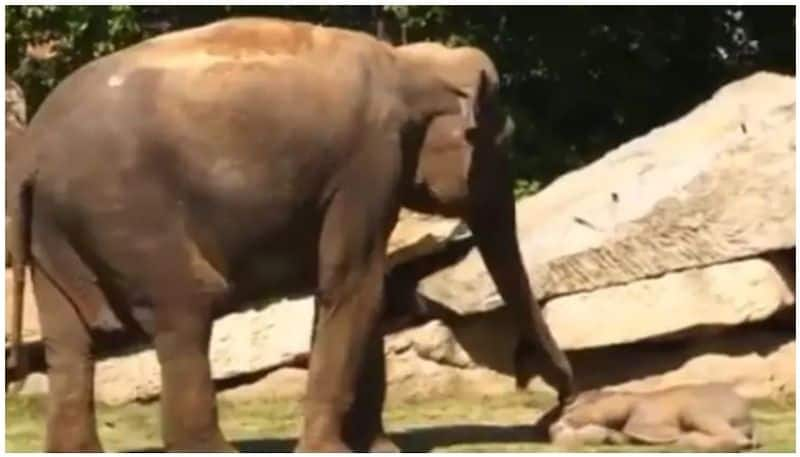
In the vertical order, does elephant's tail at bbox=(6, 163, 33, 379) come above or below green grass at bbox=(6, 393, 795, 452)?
above

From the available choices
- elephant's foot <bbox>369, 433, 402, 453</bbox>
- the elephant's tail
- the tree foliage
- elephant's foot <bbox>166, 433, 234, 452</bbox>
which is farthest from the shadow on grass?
the tree foliage

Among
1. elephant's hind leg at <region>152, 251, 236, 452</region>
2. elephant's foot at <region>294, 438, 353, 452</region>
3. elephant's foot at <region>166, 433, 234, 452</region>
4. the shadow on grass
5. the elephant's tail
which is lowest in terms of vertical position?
the shadow on grass

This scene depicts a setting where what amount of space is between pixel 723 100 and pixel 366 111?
12.2ft

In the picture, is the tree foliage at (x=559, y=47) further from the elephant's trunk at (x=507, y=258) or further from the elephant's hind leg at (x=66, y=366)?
the elephant's hind leg at (x=66, y=366)

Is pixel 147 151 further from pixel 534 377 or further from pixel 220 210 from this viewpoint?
pixel 534 377

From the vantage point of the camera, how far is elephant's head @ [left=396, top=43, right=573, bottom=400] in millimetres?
7375

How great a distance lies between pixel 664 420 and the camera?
307 inches

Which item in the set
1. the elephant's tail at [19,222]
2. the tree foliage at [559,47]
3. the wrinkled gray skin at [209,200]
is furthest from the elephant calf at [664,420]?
the tree foliage at [559,47]

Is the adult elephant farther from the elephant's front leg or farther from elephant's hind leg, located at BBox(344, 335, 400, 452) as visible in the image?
the elephant's front leg

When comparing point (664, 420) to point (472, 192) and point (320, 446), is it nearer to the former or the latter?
point (472, 192)

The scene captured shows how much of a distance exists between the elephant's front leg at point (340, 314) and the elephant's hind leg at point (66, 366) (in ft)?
2.08

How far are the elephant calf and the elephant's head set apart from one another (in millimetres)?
203

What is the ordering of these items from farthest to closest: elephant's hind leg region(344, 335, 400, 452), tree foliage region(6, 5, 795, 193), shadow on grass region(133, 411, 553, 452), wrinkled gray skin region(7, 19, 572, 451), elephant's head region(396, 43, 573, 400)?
tree foliage region(6, 5, 795, 193)
shadow on grass region(133, 411, 553, 452)
elephant's hind leg region(344, 335, 400, 452)
elephant's head region(396, 43, 573, 400)
wrinkled gray skin region(7, 19, 572, 451)

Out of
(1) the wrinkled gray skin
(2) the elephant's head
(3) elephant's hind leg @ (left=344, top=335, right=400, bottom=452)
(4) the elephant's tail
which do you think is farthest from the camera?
(3) elephant's hind leg @ (left=344, top=335, right=400, bottom=452)
